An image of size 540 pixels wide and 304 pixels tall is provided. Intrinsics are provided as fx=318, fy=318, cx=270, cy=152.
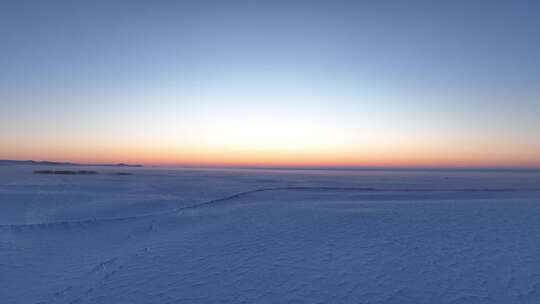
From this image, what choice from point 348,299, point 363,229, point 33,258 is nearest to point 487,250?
point 363,229

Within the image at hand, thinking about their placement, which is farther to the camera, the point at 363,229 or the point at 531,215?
the point at 531,215

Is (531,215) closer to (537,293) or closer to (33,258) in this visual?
(537,293)

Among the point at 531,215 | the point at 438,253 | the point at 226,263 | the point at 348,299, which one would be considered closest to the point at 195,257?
the point at 226,263

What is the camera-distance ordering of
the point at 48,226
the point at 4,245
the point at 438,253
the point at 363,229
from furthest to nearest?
the point at 48,226, the point at 363,229, the point at 4,245, the point at 438,253

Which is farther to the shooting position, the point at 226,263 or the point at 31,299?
the point at 226,263

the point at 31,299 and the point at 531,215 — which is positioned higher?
the point at 531,215

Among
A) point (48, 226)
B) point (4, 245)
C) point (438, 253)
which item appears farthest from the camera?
point (48, 226)

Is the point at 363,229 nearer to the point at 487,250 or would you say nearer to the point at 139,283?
the point at 487,250

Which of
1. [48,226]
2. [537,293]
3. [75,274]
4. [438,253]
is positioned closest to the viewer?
[537,293]

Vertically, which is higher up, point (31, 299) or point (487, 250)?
point (487, 250)
